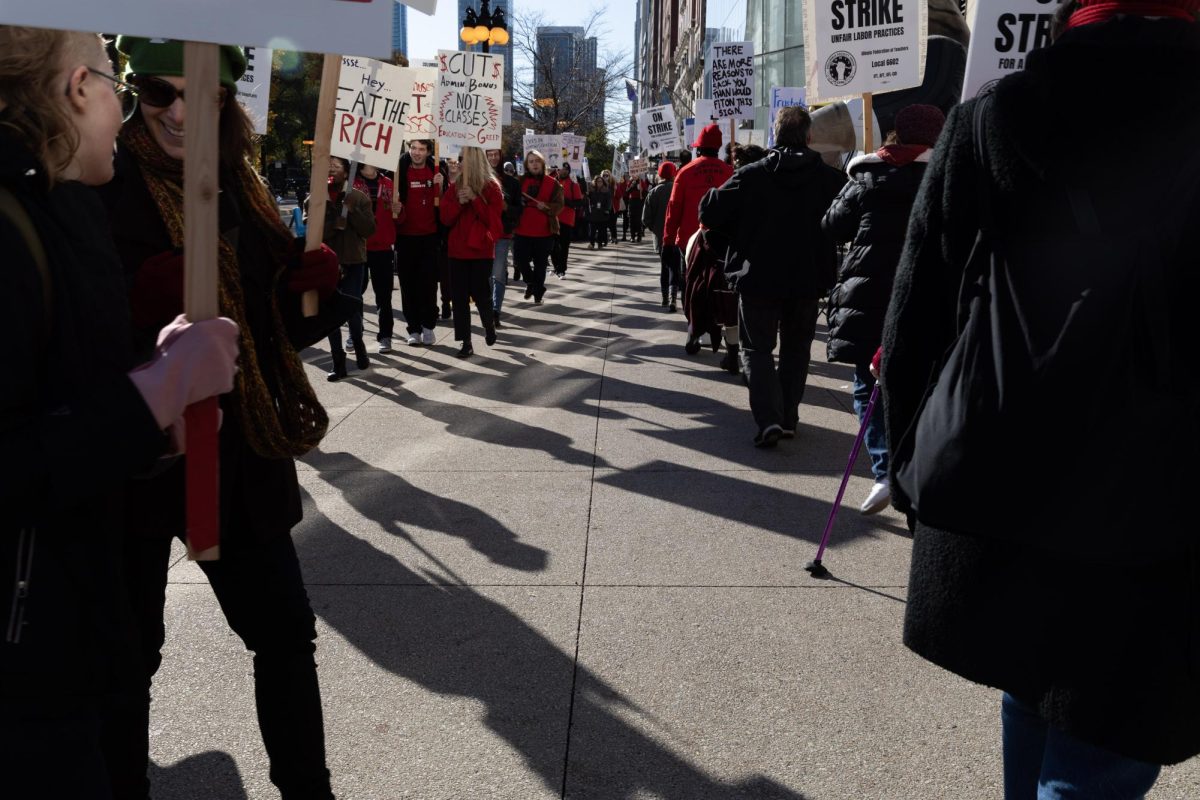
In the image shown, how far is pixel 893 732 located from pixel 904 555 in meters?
A: 1.73

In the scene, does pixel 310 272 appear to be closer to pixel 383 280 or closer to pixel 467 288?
pixel 467 288

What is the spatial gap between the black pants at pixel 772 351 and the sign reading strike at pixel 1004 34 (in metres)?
2.10

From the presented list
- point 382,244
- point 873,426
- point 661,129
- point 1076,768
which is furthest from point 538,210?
point 1076,768

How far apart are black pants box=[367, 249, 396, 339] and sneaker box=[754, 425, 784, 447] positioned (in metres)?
5.01

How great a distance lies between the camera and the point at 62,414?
65.9 inches

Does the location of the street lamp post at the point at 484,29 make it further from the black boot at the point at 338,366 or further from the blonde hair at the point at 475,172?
the black boot at the point at 338,366

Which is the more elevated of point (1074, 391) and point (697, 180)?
point (697, 180)

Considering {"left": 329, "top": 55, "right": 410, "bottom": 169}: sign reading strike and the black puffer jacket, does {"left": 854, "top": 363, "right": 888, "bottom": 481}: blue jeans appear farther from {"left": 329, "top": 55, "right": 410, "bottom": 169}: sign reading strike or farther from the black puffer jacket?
{"left": 329, "top": 55, "right": 410, "bottom": 169}: sign reading strike

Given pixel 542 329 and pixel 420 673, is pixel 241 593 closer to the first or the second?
pixel 420 673

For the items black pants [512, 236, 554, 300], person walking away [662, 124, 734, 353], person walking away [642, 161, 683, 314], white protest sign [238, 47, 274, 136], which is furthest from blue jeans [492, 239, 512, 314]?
white protest sign [238, 47, 274, 136]

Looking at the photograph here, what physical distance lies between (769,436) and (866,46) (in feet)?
8.01

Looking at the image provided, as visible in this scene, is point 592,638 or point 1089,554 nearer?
point 1089,554

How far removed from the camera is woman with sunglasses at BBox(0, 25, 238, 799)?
5.42 ft

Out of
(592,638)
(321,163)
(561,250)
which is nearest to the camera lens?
(321,163)
